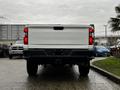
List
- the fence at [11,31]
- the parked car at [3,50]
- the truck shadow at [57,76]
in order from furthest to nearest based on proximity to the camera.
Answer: the fence at [11,31], the parked car at [3,50], the truck shadow at [57,76]

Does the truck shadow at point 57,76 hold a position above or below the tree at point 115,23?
below

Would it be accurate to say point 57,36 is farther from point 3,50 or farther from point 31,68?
point 3,50

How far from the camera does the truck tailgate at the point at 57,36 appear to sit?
34.2 ft

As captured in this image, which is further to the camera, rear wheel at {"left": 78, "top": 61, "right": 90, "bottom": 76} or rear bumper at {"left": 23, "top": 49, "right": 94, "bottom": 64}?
rear wheel at {"left": 78, "top": 61, "right": 90, "bottom": 76}

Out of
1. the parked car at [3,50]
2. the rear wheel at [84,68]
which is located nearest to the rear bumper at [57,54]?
the rear wheel at [84,68]

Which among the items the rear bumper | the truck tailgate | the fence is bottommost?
the rear bumper

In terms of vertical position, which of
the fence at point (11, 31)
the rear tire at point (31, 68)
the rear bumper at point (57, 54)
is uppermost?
the fence at point (11, 31)

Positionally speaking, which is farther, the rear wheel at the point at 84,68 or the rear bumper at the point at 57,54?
the rear wheel at the point at 84,68

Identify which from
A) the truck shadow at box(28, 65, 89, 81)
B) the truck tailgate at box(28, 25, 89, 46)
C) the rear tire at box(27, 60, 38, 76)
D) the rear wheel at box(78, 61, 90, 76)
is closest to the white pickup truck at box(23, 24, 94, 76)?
the truck tailgate at box(28, 25, 89, 46)

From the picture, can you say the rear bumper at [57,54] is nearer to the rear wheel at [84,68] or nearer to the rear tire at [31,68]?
the rear wheel at [84,68]

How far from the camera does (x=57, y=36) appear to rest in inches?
412

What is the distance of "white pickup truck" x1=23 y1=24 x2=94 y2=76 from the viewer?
10.4 metres

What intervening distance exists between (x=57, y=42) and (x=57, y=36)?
22 cm

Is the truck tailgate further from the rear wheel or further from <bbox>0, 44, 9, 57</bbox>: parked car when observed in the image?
<bbox>0, 44, 9, 57</bbox>: parked car
